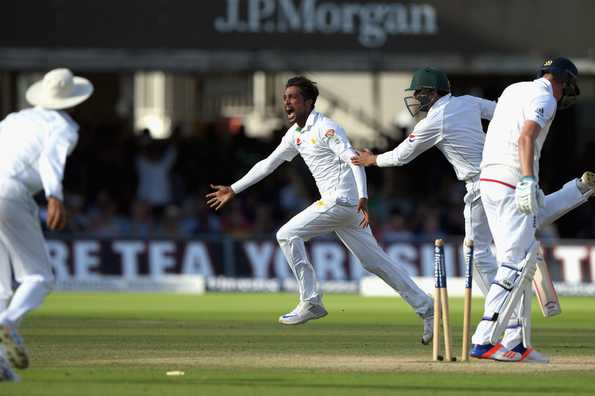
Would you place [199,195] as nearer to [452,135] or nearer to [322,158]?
[322,158]

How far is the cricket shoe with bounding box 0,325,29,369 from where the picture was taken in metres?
7.89

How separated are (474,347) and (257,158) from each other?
13.3 meters

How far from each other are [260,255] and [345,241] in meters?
8.72

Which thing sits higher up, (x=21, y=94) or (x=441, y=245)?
(x=21, y=94)

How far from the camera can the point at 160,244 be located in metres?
20.2

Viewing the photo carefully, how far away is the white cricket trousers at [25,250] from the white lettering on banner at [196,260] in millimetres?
11979

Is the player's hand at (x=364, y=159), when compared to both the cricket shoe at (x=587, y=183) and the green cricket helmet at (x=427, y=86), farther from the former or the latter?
the cricket shoe at (x=587, y=183)

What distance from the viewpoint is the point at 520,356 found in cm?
942

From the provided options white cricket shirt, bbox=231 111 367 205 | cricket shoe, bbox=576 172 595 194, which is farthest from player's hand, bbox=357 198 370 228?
cricket shoe, bbox=576 172 595 194

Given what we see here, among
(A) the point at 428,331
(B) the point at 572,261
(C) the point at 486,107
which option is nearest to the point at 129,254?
(B) the point at 572,261

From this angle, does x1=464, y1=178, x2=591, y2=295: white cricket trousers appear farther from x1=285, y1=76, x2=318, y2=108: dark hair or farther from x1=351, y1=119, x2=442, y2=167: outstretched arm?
x1=285, y1=76, x2=318, y2=108: dark hair

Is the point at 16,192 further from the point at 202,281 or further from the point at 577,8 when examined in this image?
the point at 577,8

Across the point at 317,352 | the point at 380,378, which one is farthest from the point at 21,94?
the point at 380,378

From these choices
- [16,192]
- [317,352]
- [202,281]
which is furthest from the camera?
[202,281]
